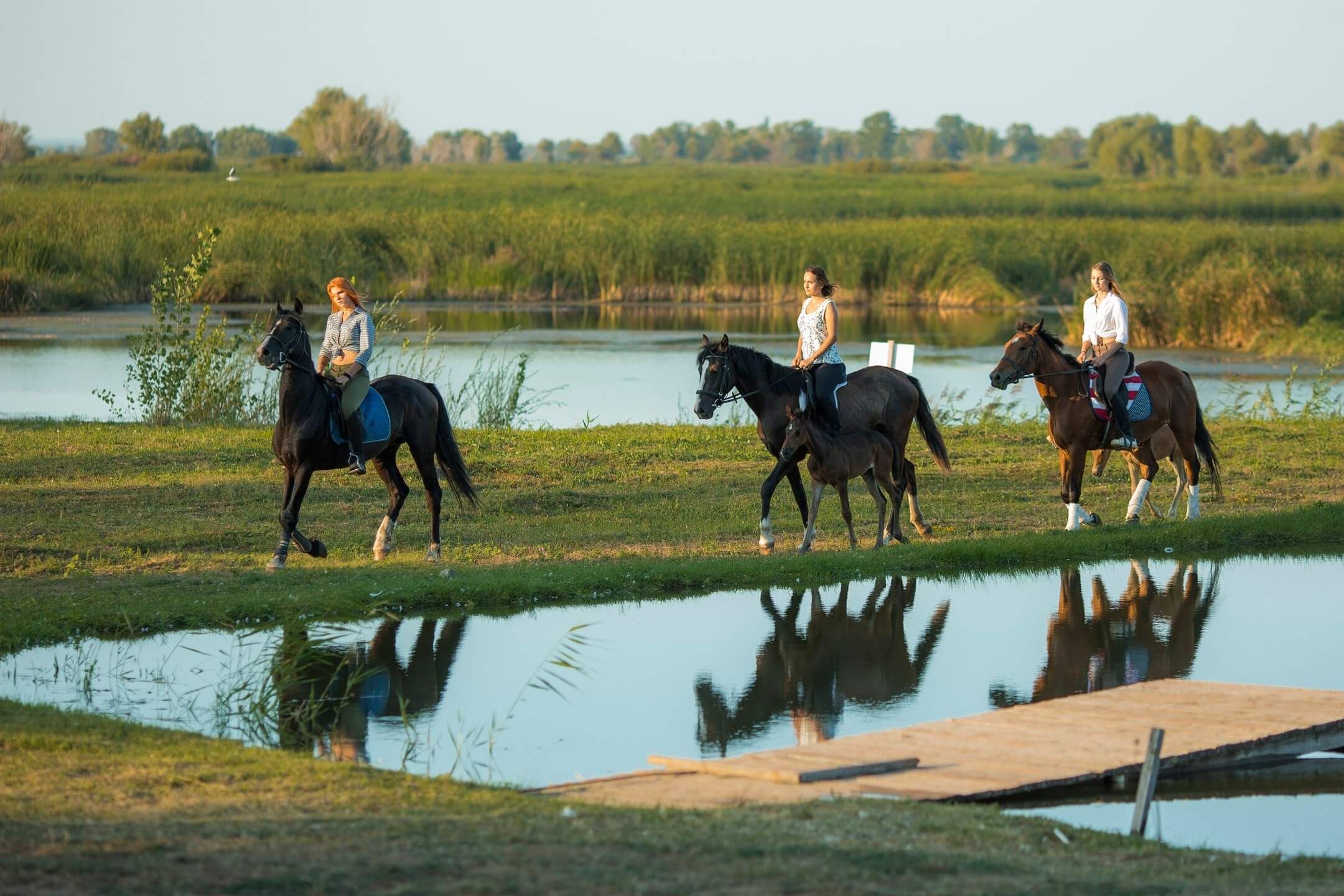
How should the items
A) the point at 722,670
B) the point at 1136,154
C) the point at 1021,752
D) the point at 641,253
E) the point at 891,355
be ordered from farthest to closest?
the point at 1136,154 < the point at 641,253 < the point at 891,355 < the point at 722,670 < the point at 1021,752

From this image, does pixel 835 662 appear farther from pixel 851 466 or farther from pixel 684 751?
pixel 851 466

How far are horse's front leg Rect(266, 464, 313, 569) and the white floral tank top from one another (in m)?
4.58

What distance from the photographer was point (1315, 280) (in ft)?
121

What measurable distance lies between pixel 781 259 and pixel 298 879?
4149 centimetres

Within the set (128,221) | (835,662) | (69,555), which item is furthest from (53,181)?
(835,662)

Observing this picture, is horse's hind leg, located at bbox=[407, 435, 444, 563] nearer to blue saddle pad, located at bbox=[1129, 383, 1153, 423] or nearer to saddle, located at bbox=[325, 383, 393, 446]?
saddle, located at bbox=[325, 383, 393, 446]

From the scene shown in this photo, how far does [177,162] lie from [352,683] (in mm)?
83248

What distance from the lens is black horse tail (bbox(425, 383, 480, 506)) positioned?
14.4 meters

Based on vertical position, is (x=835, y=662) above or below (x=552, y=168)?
below

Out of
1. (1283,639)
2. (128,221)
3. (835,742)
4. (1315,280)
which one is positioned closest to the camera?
(835,742)

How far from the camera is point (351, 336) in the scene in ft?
45.9

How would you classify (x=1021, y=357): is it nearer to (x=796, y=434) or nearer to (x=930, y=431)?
(x=930, y=431)

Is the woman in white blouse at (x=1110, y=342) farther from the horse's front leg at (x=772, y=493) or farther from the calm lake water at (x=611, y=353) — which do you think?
the calm lake water at (x=611, y=353)

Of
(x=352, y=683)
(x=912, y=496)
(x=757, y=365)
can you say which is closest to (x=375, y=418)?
(x=757, y=365)
